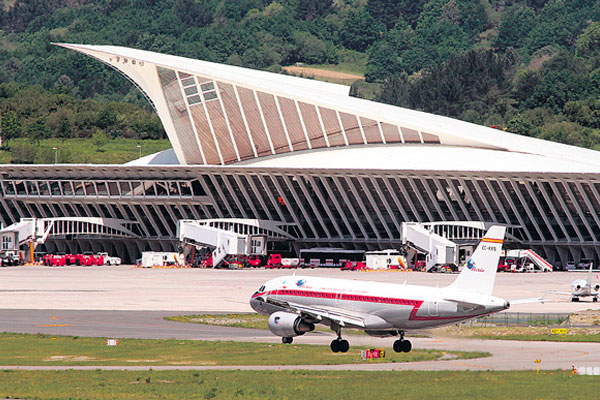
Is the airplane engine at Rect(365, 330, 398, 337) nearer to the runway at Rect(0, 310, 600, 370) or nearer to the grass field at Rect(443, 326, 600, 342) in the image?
the runway at Rect(0, 310, 600, 370)

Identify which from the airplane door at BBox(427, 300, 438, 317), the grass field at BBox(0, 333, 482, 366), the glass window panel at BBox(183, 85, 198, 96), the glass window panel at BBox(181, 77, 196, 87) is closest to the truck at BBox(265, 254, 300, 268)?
the glass window panel at BBox(183, 85, 198, 96)

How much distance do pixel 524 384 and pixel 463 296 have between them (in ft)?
27.4

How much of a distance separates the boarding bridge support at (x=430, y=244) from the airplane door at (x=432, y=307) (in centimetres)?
8316

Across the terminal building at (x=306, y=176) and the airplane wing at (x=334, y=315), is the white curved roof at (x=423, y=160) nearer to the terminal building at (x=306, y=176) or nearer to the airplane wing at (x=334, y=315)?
the terminal building at (x=306, y=176)

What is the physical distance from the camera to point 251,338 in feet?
213

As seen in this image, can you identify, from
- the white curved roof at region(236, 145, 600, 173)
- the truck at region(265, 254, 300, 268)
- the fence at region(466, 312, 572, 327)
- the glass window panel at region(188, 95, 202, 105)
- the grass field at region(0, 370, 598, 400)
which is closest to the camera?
the grass field at region(0, 370, 598, 400)

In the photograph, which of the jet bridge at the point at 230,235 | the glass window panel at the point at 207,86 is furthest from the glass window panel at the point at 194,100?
the jet bridge at the point at 230,235

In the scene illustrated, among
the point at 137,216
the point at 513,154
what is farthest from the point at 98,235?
the point at 513,154

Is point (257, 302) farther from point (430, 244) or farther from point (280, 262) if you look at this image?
point (280, 262)

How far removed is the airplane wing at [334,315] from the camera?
55750 mm

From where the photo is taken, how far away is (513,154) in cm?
14762

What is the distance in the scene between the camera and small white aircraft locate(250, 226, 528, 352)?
54219mm

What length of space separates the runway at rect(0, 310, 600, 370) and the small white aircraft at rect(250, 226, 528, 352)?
2519mm

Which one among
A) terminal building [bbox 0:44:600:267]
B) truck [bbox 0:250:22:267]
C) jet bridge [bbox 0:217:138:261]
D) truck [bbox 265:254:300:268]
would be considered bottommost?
truck [bbox 0:250:22:267]
